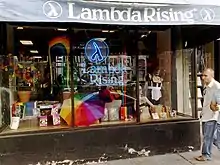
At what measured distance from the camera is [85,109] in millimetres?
6691

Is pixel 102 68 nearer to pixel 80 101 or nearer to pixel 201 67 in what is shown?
pixel 80 101

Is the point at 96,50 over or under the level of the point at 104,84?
over

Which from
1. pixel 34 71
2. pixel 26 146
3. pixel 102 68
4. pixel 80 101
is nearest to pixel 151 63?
pixel 102 68

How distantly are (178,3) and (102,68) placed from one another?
2.14 meters

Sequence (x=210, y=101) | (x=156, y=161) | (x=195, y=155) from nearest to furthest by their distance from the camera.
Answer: (x=210, y=101) < (x=156, y=161) < (x=195, y=155)

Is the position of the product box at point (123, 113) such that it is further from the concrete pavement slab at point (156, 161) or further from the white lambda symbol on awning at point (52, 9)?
the white lambda symbol on awning at point (52, 9)

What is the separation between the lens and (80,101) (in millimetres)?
6660

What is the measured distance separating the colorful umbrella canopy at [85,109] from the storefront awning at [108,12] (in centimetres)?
206

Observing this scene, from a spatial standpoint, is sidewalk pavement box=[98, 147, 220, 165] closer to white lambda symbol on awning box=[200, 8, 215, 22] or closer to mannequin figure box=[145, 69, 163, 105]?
mannequin figure box=[145, 69, 163, 105]

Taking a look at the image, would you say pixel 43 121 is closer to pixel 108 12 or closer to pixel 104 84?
pixel 104 84

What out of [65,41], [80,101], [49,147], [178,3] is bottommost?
[49,147]

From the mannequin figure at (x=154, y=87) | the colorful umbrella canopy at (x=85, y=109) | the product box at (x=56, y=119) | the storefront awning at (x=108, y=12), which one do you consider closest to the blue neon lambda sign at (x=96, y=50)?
the colorful umbrella canopy at (x=85, y=109)

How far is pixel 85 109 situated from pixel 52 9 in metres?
2.48

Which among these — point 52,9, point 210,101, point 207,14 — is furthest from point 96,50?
point 210,101
